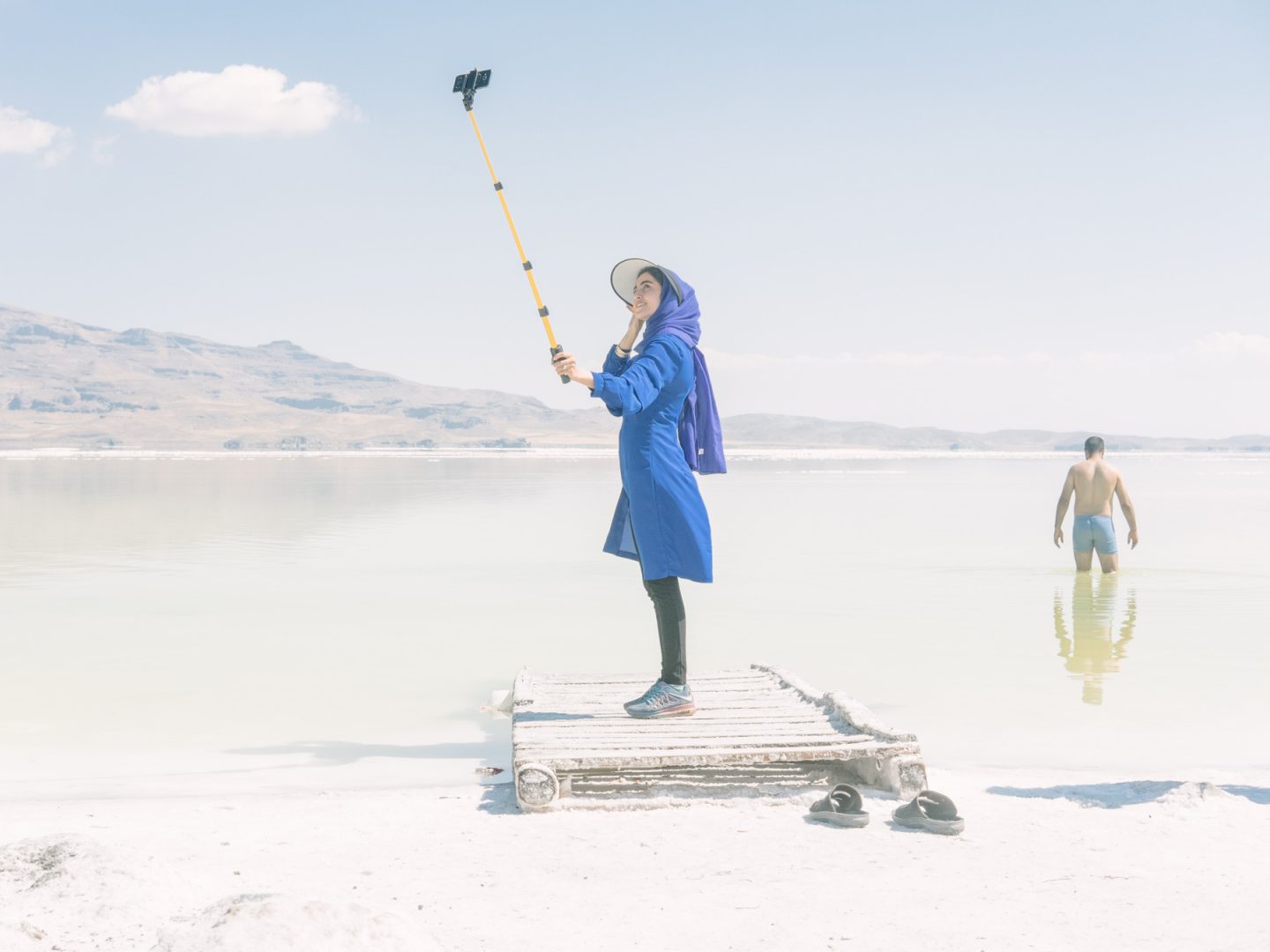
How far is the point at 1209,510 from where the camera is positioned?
95.8ft

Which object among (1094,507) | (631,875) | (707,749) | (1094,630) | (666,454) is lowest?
(1094,630)

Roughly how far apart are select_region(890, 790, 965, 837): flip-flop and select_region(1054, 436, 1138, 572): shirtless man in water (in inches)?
387

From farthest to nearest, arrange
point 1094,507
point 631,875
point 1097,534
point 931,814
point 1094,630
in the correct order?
1. point 1097,534
2. point 1094,507
3. point 1094,630
4. point 931,814
5. point 631,875

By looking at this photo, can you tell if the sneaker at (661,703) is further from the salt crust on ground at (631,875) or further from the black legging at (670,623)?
the salt crust on ground at (631,875)

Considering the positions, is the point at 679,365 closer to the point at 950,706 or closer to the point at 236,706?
the point at 950,706

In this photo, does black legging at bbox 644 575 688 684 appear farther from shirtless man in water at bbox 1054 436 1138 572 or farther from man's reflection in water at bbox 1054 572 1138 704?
shirtless man in water at bbox 1054 436 1138 572

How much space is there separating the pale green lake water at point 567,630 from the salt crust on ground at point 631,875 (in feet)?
5.54

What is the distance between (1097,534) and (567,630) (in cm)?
707

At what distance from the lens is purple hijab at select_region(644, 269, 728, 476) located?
6.05 metres

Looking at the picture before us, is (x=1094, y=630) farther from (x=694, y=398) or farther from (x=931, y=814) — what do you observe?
(x=931, y=814)

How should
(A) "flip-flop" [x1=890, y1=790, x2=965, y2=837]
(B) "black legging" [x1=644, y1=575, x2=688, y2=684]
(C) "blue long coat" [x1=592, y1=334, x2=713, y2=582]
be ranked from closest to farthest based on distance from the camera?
(A) "flip-flop" [x1=890, y1=790, x2=965, y2=837], (C) "blue long coat" [x1=592, y1=334, x2=713, y2=582], (B) "black legging" [x1=644, y1=575, x2=688, y2=684]

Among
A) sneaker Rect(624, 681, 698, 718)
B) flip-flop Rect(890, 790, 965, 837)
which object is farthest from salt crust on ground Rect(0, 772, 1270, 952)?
sneaker Rect(624, 681, 698, 718)

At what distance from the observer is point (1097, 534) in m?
14.8

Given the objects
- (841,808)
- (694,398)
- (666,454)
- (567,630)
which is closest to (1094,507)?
(567,630)
